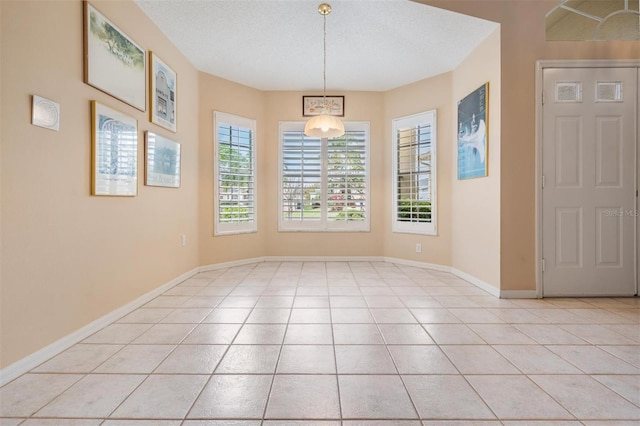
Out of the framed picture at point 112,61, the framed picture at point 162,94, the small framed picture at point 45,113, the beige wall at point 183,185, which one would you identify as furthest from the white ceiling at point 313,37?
the small framed picture at point 45,113

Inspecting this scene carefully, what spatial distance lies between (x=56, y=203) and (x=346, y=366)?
2136 mm

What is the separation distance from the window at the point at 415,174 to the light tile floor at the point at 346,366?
Answer: 1792mm

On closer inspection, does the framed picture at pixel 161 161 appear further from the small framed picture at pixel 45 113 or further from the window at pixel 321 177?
the window at pixel 321 177

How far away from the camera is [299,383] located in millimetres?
1708

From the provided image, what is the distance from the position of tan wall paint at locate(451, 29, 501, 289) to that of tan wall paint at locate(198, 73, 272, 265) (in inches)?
115

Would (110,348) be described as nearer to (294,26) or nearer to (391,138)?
(294,26)

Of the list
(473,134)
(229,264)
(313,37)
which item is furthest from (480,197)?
(229,264)

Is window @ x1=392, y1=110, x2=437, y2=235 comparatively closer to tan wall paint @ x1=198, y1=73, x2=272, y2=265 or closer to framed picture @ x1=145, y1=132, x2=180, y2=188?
tan wall paint @ x1=198, y1=73, x2=272, y2=265

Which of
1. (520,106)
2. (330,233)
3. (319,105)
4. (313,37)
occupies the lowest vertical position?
(330,233)

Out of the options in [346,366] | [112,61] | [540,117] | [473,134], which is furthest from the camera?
[473,134]

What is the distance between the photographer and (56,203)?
81.0 inches

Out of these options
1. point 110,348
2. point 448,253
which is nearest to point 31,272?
point 110,348

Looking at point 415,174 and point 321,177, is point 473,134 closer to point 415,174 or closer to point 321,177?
point 415,174

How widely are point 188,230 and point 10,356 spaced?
2457mm
